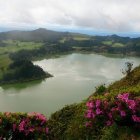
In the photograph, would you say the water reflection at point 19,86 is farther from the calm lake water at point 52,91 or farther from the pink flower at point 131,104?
the pink flower at point 131,104

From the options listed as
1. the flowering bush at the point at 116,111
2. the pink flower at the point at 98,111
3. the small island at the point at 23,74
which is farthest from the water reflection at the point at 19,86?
the pink flower at the point at 98,111

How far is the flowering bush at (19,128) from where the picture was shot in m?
14.0

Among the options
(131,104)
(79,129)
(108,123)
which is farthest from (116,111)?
(79,129)

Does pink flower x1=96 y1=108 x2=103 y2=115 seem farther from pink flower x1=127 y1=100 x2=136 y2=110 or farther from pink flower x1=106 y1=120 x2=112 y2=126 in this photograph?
pink flower x1=127 y1=100 x2=136 y2=110

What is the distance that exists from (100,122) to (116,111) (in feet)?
4.57

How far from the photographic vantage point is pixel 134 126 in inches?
448

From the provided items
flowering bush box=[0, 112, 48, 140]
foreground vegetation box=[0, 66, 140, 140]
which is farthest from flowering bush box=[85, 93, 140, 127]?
flowering bush box=[0, 112, 48, 140]

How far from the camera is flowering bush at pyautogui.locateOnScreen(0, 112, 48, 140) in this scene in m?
14.0

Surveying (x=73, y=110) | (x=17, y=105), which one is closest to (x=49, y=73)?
(x=17, y=105)

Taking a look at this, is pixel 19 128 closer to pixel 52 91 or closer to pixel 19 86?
pixel 52 91

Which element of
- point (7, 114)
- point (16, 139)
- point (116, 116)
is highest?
point (116, 116)

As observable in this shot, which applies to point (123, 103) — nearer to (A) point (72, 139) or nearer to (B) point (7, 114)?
(A) point (72, 139)

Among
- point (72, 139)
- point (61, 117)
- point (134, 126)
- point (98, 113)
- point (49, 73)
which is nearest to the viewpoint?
point (134, 126)

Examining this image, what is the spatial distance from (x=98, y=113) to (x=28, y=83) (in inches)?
4208
